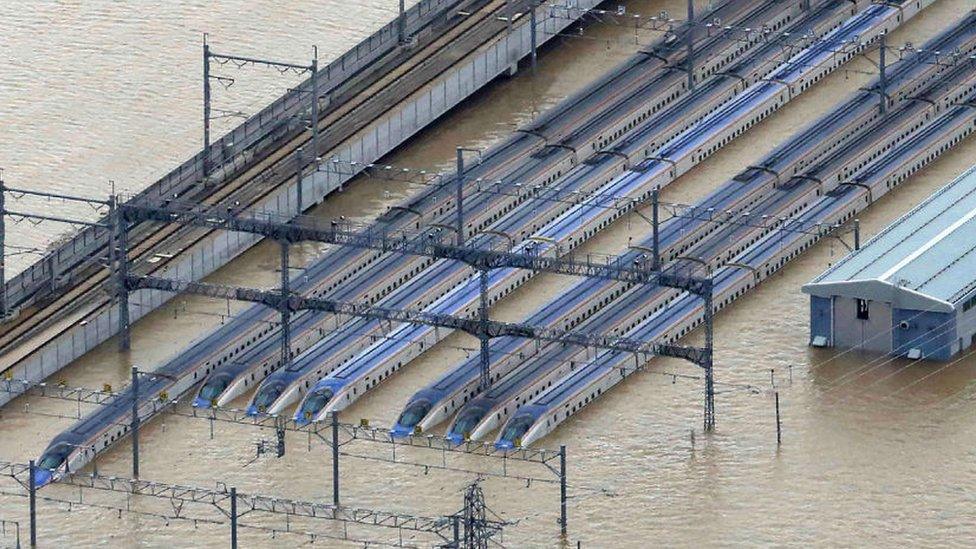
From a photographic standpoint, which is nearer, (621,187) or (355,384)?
(355,384)

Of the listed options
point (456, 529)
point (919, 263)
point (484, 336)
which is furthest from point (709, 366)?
point (456, 529)

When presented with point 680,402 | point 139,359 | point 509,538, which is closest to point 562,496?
point 509,538

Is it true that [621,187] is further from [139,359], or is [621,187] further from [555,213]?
[139,359]

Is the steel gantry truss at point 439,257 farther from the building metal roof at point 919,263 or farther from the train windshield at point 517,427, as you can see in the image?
the building metal roof at point 919,263

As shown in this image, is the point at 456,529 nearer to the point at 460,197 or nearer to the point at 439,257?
the point at 439,257

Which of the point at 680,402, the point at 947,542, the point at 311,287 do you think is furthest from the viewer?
the point at 311,287

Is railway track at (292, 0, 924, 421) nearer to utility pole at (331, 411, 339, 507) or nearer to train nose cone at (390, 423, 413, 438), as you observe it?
→ train nose cone at (390, 423, 413, 438)
